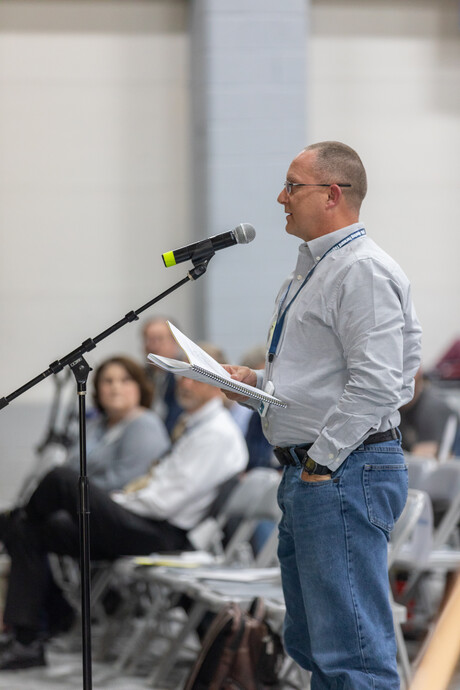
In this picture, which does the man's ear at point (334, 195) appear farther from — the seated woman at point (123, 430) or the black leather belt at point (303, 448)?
the seated woman at point (123, 430)

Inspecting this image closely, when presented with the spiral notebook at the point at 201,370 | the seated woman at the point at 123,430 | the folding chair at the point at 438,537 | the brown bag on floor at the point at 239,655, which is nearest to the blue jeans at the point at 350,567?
the spiral notebook at the point at 201,370

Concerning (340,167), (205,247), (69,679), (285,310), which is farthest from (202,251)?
(69,679)

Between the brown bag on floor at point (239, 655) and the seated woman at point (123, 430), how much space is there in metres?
→ 1.51

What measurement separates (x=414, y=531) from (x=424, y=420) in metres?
1.27

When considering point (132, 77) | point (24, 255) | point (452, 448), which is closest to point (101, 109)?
point (132, 77)

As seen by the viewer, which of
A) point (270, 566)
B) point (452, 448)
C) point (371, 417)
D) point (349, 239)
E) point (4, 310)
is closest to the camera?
point (371, 417)

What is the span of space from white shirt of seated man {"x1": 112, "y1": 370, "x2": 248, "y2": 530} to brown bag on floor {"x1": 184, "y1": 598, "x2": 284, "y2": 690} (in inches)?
42.0

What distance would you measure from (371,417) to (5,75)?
5.82 m

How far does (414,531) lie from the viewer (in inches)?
144

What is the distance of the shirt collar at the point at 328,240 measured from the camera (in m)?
2.24

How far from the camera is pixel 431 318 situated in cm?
755

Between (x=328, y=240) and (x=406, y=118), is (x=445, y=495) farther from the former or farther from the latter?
(x=406, y=118)

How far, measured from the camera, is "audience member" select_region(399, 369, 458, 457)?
15.8 feet

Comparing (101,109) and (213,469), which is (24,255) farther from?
(213,469)
